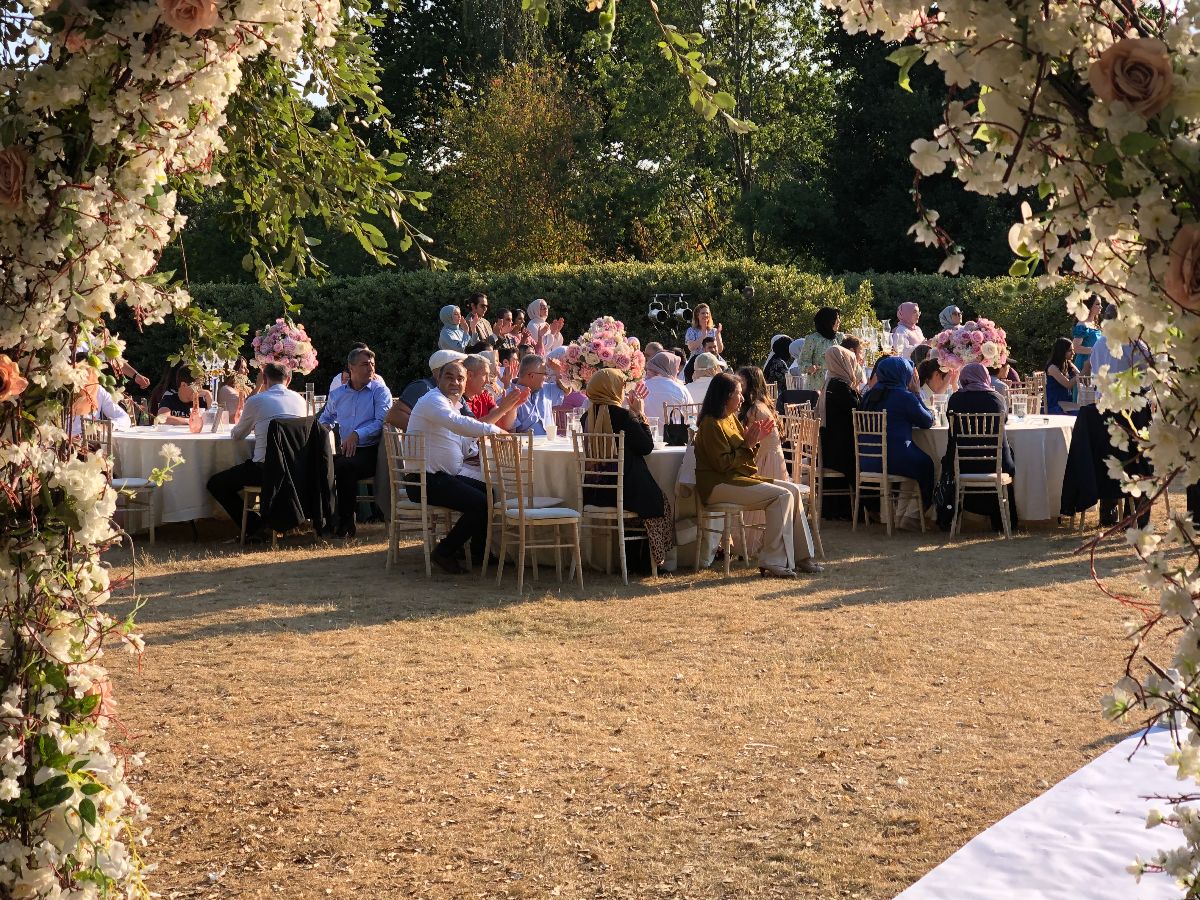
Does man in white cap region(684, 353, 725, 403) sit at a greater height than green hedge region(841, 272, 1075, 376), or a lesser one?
lesser

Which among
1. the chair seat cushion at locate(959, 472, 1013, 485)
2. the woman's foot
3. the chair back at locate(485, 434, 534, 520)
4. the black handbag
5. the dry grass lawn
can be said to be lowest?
the dry grass lawn

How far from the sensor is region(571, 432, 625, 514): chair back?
888 cm

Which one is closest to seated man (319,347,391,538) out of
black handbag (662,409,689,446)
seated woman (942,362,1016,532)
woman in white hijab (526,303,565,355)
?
black handbag (662,409,689,446)

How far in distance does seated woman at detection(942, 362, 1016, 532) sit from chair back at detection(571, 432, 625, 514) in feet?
10.1

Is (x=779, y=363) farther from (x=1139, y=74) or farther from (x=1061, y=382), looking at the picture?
(x=1139, y=74)

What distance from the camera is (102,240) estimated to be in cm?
290

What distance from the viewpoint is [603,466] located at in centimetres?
916

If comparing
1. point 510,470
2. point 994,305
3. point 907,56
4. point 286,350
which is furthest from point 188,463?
point 994,305

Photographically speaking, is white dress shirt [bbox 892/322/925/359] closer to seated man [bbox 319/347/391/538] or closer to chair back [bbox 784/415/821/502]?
chair back [bbox 784/415/821/502]

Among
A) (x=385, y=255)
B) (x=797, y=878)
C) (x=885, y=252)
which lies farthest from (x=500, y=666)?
(x=885, y=252)

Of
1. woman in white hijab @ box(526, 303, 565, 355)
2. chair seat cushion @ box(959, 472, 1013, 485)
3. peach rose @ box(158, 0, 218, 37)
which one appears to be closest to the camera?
peach rose @ box(158, 0, 218, 37)

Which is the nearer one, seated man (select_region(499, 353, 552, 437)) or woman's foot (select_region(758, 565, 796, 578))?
woman's foot (select_region(758, 565, 796, 578))

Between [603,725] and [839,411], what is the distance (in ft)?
19.9

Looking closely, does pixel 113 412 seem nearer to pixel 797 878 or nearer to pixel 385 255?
pixel 385 255
